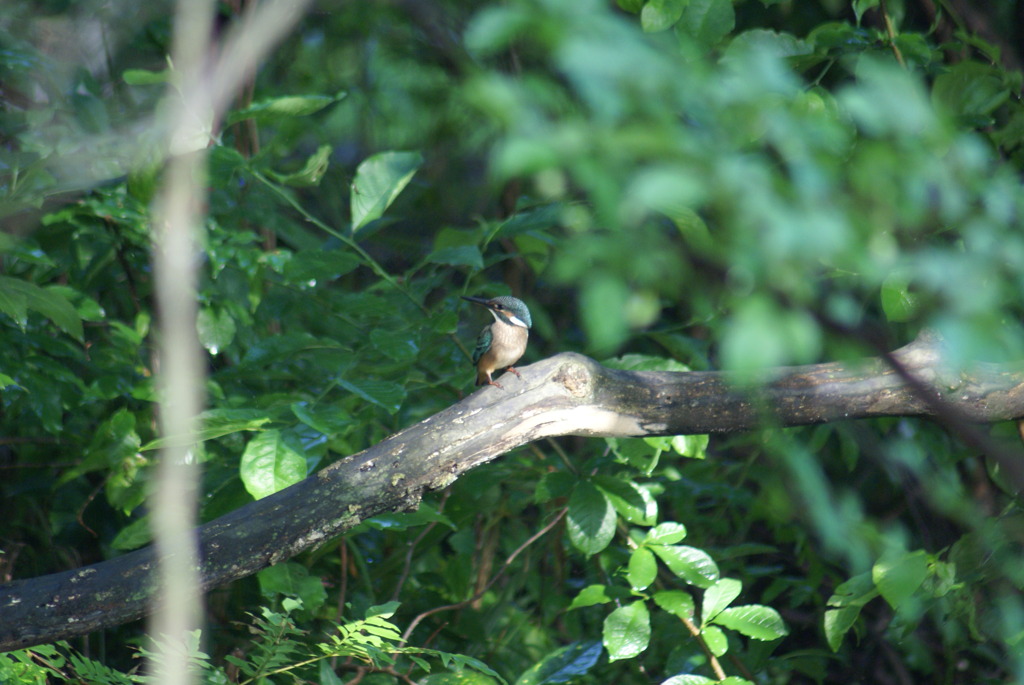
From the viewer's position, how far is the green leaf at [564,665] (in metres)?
2.12

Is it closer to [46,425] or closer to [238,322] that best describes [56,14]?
[238,322]

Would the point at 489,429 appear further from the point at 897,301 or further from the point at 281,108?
the point at 281,108

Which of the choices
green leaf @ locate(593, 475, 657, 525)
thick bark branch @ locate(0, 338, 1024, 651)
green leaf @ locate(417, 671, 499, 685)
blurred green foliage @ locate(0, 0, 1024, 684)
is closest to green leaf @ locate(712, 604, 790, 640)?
blurred green foliage @ locate(0, 0, 1024, 684)

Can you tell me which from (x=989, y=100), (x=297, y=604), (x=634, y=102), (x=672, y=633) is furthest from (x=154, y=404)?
(x=989, y=100)

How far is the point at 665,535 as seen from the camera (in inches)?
87.7

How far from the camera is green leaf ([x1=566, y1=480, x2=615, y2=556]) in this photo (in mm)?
2176

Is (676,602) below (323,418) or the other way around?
below

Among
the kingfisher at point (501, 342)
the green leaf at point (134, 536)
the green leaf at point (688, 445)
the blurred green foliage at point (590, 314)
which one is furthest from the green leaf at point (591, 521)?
the green leaf at point (134, 536)

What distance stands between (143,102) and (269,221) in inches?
40.9

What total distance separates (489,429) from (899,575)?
Answer: 1029mm

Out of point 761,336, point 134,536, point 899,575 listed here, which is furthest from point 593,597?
point 761,336

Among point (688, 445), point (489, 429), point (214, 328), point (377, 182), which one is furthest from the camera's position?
point (214, 328)

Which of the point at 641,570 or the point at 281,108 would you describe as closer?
the point at 641,570

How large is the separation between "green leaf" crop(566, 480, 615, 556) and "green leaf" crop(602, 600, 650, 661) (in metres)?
0.18
